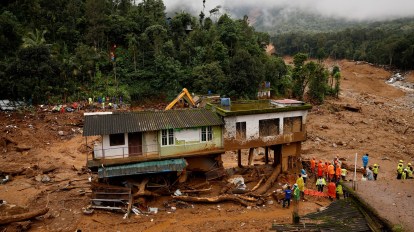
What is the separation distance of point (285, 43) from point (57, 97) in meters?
118

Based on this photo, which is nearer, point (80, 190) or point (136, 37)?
point (80, 190)

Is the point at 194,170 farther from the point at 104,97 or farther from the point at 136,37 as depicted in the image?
the point at 136,37

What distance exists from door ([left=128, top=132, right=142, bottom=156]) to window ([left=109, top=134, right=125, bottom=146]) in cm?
42


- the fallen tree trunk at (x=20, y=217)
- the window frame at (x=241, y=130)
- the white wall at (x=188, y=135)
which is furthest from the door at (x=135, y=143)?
the window frame at (x=241, y=130)

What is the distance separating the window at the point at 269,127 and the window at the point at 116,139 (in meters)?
8.90

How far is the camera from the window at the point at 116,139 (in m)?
20.2

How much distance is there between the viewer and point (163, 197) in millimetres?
→ 20672

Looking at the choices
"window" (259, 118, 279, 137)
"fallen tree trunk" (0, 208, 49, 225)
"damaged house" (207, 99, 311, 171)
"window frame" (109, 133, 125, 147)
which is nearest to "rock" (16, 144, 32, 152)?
"window frame" (109, 133, 125, 147)

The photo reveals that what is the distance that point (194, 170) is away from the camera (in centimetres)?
2223

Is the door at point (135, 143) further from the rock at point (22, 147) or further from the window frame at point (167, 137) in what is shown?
the rock at point (22, 147)

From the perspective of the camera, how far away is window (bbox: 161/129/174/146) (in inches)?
822

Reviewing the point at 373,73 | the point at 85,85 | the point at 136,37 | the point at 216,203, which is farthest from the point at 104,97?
the point at 373,73

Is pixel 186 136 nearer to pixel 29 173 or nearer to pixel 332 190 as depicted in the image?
pixel 332 190

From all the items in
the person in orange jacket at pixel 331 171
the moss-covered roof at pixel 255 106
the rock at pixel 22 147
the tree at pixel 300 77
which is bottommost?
the person in orange jacket at pixel 331 171
